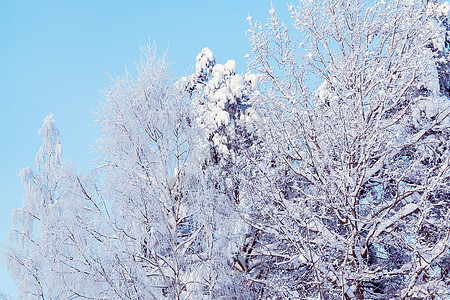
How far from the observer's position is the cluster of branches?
5020 mm

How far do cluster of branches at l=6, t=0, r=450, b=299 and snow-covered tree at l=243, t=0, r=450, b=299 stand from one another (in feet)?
0.10

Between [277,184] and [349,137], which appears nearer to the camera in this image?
[349,137]

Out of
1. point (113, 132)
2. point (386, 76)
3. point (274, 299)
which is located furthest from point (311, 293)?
point (113, 132)

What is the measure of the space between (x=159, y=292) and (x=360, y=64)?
4.52 metres

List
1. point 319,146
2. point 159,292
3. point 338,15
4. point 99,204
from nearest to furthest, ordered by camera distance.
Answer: point 159,292
point 99,204
point 319,146
point 338,15

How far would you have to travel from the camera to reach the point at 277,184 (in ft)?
20.3

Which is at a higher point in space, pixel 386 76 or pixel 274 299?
pixel 386 76

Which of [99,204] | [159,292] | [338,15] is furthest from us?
[338,15]

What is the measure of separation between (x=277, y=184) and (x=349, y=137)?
1326mm

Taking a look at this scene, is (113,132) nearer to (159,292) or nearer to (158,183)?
(158,183)

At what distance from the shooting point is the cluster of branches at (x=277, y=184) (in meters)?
5.02

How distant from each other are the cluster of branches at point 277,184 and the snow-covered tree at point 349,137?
3 cm

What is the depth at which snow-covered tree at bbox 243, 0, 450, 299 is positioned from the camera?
17.6ft

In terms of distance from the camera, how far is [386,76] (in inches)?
244
